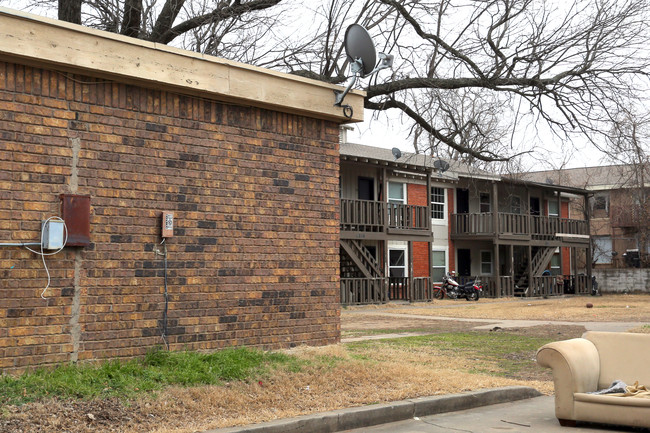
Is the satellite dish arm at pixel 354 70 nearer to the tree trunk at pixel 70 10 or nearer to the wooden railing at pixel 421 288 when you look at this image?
the tree trunk at pixel 70 10

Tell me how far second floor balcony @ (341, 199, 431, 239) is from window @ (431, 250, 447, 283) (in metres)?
4.02

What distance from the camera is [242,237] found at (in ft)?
29.0

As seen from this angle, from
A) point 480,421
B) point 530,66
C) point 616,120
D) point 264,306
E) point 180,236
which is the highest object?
point 530,66

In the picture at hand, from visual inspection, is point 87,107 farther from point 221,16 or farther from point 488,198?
point 488,198

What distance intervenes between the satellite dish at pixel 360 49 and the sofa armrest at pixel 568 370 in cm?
455

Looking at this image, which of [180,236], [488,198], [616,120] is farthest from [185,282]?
[488,198]

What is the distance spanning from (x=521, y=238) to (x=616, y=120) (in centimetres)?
2075

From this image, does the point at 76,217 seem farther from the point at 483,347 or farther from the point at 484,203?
the point at 484,203

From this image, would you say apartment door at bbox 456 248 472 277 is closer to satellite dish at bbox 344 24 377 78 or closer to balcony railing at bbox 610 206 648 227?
balcony railing at bbox 610 206 648 227

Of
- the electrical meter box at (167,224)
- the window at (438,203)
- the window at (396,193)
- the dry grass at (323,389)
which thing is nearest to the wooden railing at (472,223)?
the window at (438,203)

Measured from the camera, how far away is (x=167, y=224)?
26.5ft

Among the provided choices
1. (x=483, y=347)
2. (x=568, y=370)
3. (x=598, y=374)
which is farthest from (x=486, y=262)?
(x=568, y=370)

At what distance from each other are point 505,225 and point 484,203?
323 cm

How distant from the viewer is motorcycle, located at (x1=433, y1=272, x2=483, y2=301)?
31122 millimetres
